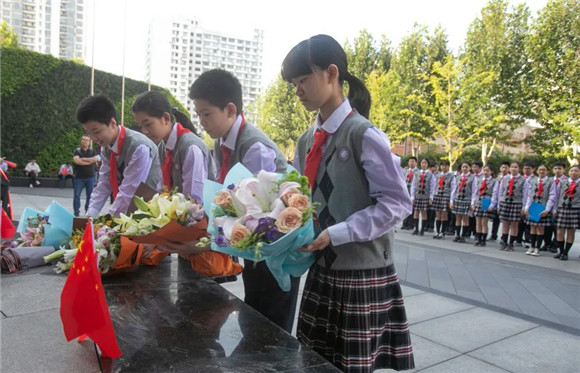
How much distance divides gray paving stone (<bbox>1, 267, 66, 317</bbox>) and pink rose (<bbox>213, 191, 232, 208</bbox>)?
897 mm

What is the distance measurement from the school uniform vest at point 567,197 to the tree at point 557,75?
12078 mm

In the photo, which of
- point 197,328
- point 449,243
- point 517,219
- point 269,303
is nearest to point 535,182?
point 517,219

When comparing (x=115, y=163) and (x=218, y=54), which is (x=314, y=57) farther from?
(x=218, y=54)

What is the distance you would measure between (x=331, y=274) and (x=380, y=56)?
99.0ft

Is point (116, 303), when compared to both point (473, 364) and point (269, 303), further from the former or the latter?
point (473, 364)

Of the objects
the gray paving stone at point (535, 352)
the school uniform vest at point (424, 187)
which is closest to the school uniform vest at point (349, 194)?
the gray paving stone at point (535, 352)

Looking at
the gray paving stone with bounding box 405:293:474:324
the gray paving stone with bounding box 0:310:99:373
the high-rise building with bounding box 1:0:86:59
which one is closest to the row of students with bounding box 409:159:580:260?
the gray paving stone with bounding box 405:293:474:324

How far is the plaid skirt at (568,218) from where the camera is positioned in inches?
302

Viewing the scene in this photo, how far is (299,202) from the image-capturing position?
3.92ft

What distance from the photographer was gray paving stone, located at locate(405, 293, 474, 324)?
375cm

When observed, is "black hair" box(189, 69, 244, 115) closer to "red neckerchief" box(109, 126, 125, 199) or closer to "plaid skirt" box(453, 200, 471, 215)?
"red neckerchief" box(109, 126, 125, 199)

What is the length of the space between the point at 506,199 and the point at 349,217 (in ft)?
28.2

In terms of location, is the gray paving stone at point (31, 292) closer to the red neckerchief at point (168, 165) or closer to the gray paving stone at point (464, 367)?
the red neckerchief at point (168, 165)

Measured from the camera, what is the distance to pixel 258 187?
51.3 inches
